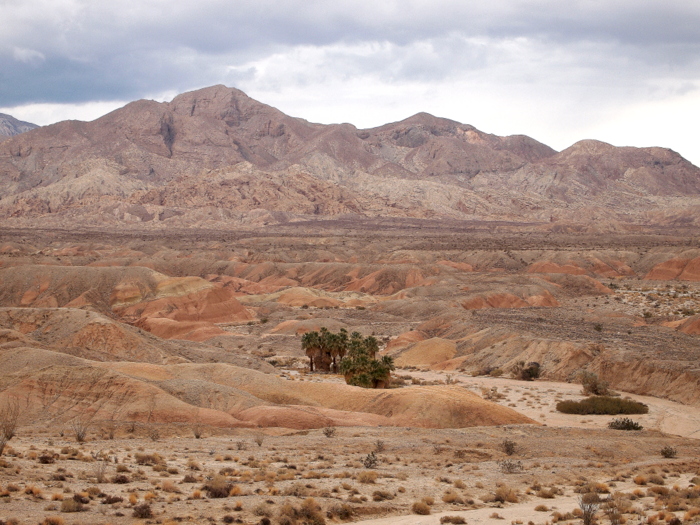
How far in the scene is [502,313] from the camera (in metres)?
71.3

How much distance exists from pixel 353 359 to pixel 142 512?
3041 cm

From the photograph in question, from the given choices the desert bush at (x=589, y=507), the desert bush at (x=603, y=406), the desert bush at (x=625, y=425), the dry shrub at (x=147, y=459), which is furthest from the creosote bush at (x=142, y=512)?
the desert bush at (x=603, y=406)

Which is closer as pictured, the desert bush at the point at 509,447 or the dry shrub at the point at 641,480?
the dry shrub at the point at 641,480

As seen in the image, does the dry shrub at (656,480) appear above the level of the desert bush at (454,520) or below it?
below

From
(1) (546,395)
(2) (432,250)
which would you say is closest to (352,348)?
(1) (546,395)

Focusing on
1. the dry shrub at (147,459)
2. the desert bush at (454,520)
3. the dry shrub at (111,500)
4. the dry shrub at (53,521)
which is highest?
the dry shrub at (53,521)

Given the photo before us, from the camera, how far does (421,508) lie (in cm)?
1559

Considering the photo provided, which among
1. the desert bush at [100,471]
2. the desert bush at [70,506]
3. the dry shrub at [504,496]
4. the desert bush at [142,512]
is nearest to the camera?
the desert bush at [70,506]

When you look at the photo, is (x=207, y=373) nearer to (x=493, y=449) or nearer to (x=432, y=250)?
(x=493, y=449)

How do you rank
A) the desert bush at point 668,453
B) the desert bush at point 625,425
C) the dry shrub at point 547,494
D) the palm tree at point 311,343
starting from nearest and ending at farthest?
1. the dry shrub at point 547,494
2. the desert bush at point 668,453
3. the desert bush at point 625,425
4. the palm tree at point 311,343

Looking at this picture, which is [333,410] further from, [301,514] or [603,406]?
[301,514]

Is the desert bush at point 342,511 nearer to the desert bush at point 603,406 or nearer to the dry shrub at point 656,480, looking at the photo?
the dry shrub at point 656,480

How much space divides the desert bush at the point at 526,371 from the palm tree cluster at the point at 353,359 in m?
8.19

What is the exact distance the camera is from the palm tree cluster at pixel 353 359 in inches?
1617
